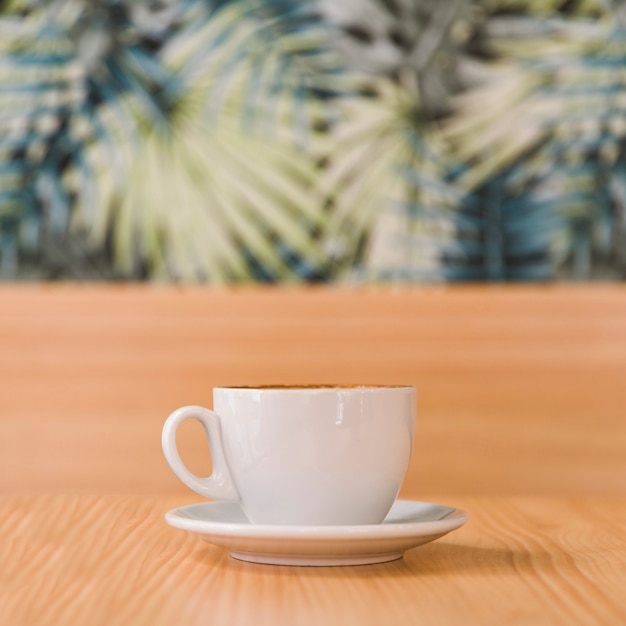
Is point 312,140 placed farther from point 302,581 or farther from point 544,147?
point 302,581

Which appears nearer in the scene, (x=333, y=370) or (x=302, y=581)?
(x=302, y=581)

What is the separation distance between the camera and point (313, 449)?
469 millimetres

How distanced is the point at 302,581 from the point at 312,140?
740 millimetres

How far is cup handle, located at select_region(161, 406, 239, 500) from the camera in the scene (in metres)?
0.49

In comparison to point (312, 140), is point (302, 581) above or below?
below

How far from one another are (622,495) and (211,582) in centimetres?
73

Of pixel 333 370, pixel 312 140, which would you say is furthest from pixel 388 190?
pixel 333 370

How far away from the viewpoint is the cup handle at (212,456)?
49cm

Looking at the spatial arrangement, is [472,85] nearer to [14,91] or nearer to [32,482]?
[14,91]

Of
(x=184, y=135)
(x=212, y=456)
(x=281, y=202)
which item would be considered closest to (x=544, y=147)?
(x=281, y=202)

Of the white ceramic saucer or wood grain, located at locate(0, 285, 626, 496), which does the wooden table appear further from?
the white ceramic saucer

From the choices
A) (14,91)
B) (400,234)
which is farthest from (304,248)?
(14,91)

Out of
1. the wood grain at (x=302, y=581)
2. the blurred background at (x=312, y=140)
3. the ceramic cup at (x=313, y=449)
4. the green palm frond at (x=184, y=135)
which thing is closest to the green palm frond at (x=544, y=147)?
the blurred background at (x=312, y=140)

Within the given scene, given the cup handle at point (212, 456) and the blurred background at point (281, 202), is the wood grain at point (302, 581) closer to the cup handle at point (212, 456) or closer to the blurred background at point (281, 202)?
the cup handle at point (212, 456)
